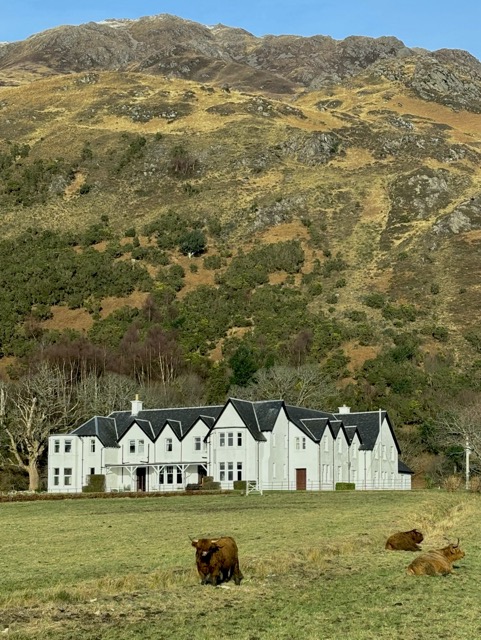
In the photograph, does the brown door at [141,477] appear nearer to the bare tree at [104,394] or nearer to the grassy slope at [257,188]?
the bare tree at [104,394]

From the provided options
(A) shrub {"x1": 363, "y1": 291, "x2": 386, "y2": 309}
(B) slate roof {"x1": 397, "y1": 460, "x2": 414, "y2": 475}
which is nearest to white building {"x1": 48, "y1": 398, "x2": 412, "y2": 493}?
(B) slate roof {"x1": 397, "y1": 460, "x2": 414, "y2": 475}

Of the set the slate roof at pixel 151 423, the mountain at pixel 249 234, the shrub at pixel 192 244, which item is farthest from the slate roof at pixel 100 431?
the shrub at pixel 192 244

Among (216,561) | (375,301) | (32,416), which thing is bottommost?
(216,561)

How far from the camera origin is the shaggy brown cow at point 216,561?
20.7 m

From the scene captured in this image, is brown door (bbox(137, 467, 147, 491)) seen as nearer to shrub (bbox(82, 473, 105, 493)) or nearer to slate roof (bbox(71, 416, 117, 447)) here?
slate roof (bbox(71, 416, 117, 447))

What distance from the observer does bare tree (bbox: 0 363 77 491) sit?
8156cm

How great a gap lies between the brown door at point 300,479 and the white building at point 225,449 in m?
0.08

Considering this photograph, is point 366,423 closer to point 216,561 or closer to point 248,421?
point 248,421

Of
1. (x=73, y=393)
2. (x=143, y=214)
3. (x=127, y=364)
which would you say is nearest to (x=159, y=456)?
(x=73, y=393)

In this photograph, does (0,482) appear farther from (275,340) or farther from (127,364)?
(275,340)

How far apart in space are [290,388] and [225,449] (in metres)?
22.5

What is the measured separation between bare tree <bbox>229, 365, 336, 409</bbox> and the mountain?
200 inches

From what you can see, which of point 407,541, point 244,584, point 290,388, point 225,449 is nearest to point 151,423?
point 225,449

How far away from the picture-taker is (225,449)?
75.5m
